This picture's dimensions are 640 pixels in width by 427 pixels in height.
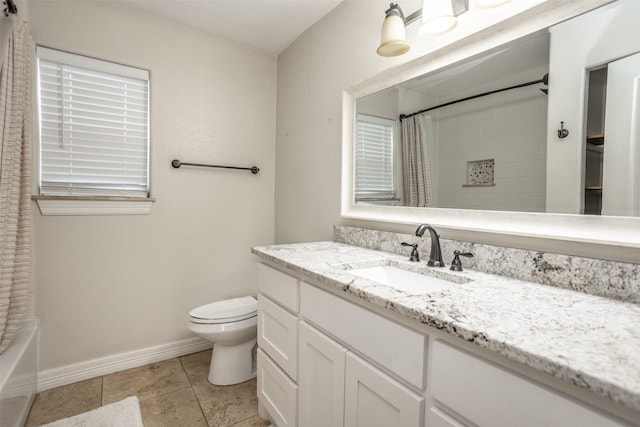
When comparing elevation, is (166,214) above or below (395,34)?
below

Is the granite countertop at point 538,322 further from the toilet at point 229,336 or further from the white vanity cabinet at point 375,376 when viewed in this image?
the toilet at point 229,336

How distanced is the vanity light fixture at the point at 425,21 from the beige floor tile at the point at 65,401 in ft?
7.51

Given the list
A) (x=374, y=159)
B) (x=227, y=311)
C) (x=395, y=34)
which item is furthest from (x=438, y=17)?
(x=227, y=311)

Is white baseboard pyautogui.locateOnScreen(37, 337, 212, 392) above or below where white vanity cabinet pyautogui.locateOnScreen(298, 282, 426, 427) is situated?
below

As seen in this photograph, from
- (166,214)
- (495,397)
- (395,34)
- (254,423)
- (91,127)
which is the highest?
(395,34)

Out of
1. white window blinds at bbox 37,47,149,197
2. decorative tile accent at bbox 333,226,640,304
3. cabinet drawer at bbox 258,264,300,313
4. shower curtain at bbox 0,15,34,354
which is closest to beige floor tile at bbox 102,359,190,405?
shower curtain at bbox 0,15,34,354

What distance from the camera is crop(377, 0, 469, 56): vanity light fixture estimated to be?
115 cm

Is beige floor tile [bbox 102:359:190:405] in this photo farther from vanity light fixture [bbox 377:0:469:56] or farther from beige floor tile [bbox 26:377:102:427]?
vanity light fixture [bbox 377:0:469:56]

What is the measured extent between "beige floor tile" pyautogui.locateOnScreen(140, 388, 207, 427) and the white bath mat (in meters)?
0.04

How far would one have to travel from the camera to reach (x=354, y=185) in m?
1.82

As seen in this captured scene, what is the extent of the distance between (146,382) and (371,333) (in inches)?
65.7

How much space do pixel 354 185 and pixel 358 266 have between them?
2.12ft

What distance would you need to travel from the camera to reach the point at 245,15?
199cm

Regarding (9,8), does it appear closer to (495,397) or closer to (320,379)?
(320,379)
